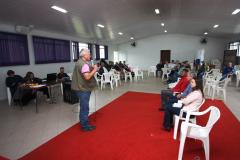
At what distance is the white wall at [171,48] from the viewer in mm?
12546

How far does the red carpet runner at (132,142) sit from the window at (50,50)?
15.3ft

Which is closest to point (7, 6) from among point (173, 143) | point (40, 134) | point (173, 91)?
point (40, 134)

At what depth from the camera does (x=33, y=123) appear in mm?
3305

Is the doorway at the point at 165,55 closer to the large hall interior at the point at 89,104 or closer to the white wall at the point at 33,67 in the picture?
the large hall interior at the point at 89,104

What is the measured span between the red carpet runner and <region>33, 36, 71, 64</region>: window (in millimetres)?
4671

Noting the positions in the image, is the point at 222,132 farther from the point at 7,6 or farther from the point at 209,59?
the point at 209,59

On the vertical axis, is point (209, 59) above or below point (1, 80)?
above

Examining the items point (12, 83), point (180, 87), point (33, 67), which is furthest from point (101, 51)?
point (180, 87)

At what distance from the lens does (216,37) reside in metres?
12.2

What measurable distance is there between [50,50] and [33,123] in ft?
15.6

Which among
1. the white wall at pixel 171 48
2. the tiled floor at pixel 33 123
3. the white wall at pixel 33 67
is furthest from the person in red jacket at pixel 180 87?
the white wall at pixel 171 48

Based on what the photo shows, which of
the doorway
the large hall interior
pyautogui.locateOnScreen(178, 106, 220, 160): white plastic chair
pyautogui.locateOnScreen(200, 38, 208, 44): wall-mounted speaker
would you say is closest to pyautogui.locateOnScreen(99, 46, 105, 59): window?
the large hall interior

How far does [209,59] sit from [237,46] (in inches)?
90.8

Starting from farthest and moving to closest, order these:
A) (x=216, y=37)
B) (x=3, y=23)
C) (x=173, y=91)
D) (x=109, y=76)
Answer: (x=216, y=37)
(x=109, y=76)
(x=3, y=23)
(x=173, y=91)
